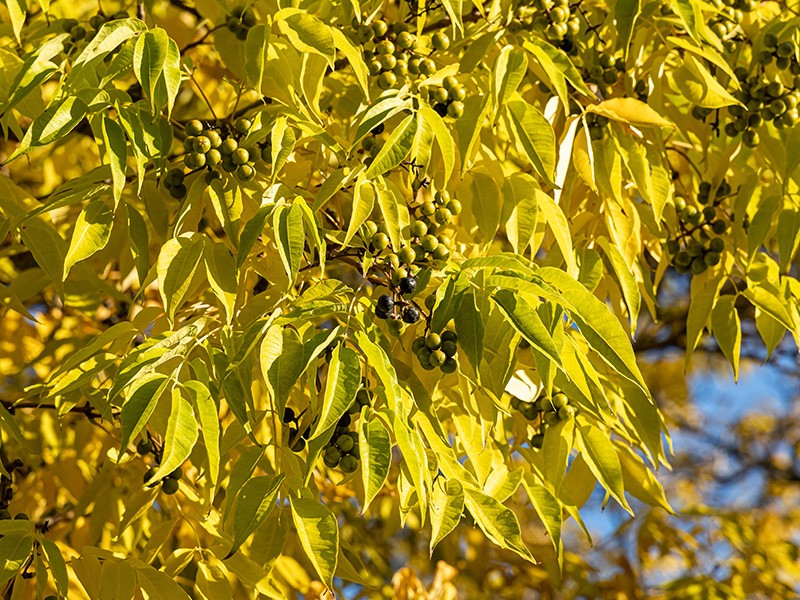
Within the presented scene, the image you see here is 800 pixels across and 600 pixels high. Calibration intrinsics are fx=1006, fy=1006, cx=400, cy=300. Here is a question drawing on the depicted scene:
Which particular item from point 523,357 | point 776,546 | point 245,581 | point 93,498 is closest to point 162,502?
point 93,498

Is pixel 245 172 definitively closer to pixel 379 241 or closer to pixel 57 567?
pixel 379 241

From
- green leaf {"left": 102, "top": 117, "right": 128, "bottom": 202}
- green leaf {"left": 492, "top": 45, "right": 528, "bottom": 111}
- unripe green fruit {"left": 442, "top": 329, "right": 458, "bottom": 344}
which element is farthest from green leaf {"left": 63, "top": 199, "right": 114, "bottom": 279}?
green leaf {"left": 492, "top": 45, "right": 528, "bottom": 111}

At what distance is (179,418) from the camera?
173cm

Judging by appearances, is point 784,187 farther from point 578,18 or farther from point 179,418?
point 179,418

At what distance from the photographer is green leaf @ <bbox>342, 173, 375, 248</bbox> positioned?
1.88 metres

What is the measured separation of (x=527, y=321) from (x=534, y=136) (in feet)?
1.80

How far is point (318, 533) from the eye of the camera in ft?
5.86

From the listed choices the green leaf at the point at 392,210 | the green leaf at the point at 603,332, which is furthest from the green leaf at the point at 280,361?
the green leaf at the point at 603,332

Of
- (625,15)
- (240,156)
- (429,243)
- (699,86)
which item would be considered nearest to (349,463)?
(429,243)

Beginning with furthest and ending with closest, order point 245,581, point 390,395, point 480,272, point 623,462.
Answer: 1. point 623,462
2. point 245,581
3. point 480,272
4. point 390,395

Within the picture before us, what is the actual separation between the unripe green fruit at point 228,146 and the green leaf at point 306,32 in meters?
0.23

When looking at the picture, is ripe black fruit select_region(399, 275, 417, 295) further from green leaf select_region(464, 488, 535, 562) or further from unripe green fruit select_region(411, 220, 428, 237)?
green leaf select_region(464, 488, 535, 562)

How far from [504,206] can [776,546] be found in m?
3.08

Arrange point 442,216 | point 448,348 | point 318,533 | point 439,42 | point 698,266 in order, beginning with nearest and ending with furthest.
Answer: point 318,533 < point 448,348 < point 442,216 < point 439,42 < point 698,266
